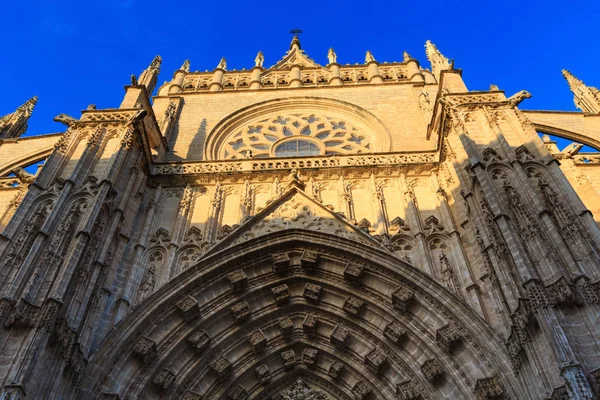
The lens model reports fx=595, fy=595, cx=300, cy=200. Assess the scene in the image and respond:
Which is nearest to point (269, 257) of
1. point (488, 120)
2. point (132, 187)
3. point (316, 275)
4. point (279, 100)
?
point (316, 275)

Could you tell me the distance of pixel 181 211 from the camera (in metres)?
13.2

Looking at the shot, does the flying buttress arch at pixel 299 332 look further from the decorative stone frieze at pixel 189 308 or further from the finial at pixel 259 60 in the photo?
the finial at pixel 259 60

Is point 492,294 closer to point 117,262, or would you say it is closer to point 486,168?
point 486,168

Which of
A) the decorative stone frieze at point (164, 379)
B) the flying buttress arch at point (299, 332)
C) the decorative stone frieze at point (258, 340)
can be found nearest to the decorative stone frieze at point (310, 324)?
the flying buttress arch at point (299, 332)

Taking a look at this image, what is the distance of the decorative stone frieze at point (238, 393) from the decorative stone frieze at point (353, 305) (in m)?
2.41

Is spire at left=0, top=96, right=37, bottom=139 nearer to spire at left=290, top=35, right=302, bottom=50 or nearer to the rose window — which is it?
the rose window

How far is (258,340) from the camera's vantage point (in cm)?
1123

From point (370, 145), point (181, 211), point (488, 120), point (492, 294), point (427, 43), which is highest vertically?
point (427, 43)

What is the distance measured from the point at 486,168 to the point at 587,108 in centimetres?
902

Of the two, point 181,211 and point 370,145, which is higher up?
point 370,145

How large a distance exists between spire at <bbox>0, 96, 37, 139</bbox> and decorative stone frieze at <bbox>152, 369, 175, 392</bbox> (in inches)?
→ 429

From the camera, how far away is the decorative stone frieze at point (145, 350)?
9984mm

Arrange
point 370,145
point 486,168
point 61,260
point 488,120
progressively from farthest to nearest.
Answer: point 370,145, point 488,120, point 486,168, point 61,260

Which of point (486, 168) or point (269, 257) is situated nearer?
Result: point (486, 168)
